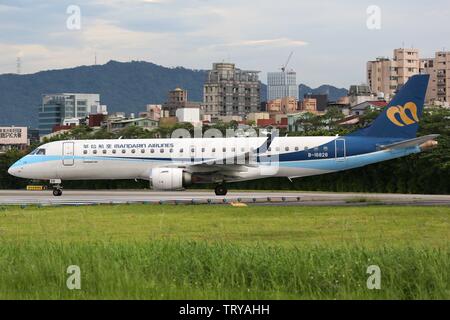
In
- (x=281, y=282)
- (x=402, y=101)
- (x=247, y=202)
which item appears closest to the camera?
(x=281, y=282)

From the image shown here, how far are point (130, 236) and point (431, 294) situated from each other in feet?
39.9

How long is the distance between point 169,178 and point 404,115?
14182 mm

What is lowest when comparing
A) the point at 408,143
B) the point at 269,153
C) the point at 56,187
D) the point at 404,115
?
the point at 56,187

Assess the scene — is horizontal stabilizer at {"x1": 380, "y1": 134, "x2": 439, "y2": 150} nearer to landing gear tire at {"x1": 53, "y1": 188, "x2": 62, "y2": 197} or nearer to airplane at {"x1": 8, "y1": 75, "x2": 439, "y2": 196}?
airplane at {"x1": 8, "y1": 75, "x2": 439, "y2": 196}

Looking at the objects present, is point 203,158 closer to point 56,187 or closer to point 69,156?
point 69,156

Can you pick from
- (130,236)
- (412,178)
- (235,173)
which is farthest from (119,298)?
(412,178)

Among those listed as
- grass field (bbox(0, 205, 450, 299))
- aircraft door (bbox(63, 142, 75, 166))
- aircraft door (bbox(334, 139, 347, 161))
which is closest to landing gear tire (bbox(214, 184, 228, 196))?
aircraft door (bbox(334, 139, 347, 161))

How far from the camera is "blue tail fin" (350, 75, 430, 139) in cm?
5119

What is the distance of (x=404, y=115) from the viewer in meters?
51.3

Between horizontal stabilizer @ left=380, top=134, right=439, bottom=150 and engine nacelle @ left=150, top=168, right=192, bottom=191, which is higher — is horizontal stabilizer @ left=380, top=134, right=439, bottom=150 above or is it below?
above
